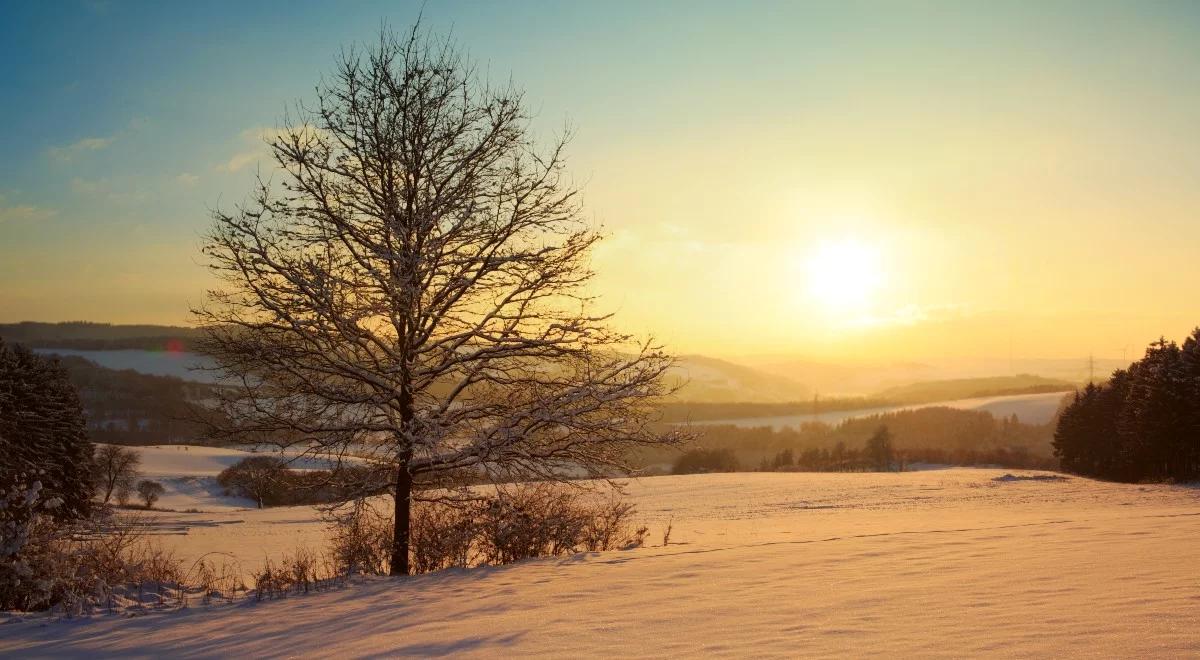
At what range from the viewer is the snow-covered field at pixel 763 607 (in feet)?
19.7

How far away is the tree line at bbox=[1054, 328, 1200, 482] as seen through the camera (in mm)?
39469

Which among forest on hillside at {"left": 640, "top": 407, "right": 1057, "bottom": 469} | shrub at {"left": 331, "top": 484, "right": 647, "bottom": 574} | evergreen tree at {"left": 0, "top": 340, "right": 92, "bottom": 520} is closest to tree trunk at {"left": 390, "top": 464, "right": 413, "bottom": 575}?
shrub at {"left": 331, "top": 484, "right": 647, "bottom": 574}

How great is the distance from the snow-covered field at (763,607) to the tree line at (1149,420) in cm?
3315

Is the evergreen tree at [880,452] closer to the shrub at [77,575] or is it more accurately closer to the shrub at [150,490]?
the shrub at [150,490]

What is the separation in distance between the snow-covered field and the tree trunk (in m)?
0.93

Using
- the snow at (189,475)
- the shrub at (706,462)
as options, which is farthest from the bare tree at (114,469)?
the shrub at (706,462)

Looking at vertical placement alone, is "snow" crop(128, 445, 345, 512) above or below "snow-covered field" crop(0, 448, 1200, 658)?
below

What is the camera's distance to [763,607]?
7.47 meters

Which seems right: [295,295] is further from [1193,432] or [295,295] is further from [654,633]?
[1193,432]

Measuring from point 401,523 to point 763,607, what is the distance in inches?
261

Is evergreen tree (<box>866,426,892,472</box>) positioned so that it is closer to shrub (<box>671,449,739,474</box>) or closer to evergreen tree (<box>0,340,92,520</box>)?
shrub (<box>671,449,739,474</box>)

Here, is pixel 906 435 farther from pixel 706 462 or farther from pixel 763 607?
pixel 763 607

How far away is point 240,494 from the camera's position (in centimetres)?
6134

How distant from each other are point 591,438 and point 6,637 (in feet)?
24.3
